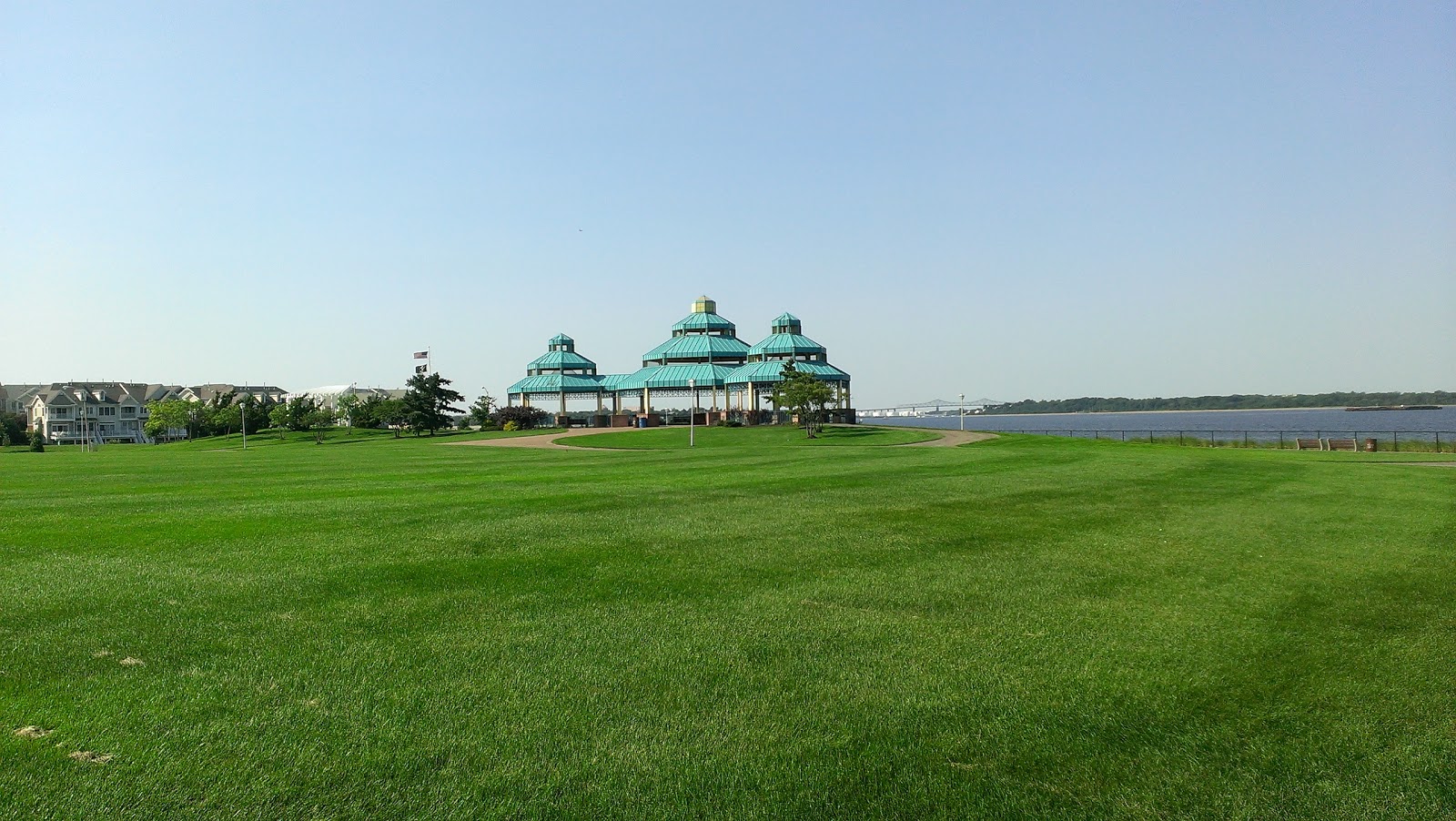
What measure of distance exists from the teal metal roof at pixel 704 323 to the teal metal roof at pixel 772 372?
419 inches

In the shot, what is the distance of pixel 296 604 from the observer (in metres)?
7.67

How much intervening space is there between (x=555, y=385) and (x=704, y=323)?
16965 millimetres

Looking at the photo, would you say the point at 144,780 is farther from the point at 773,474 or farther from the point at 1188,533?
the point at 773,474

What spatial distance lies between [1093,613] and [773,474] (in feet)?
47.3

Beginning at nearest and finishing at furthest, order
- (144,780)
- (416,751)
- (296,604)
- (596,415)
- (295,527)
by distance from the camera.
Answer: (144,780) < (416,751) < (296,604) < (295,527) < (596,415)

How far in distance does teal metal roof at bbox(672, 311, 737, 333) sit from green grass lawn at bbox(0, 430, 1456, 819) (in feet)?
243

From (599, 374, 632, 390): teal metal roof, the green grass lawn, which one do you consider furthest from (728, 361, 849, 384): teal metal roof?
the green grass lawn

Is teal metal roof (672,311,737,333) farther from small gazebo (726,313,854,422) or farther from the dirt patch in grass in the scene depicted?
the dirt patch in grass

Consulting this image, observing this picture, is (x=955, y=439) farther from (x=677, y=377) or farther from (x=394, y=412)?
(x=394, y=412)

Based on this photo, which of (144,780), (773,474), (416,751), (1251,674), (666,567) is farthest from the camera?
(773,474)

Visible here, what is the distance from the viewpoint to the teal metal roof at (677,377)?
77875 mm

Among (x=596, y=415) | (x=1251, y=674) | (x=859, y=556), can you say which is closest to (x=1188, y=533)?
(x=859, y=556)

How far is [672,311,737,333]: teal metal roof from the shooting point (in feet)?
284

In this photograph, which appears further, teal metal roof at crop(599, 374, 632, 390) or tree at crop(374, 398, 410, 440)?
teal metal roof at crop(599, 374, 632, 390)
